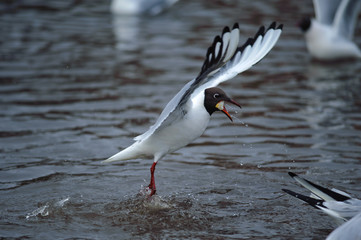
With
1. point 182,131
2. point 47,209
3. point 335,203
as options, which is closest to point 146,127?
point 182,131

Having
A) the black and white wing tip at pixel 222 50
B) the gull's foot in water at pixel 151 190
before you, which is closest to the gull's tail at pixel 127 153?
the gull's foot in water at pixel 151 190

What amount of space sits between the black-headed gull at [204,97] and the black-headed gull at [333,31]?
5454mm

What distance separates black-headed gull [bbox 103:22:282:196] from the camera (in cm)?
505

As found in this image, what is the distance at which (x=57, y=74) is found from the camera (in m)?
9.48

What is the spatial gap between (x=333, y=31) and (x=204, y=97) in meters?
6.31

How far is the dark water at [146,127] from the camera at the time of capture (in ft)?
16.7

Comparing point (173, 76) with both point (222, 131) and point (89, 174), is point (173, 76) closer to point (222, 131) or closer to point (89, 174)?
point (222, 131)

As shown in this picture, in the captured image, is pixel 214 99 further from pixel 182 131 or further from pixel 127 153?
pixel 127 153

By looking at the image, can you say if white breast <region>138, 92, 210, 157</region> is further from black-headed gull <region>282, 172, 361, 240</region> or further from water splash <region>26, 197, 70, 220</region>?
black-headed gull <region>282, 172, 361, 240</region>

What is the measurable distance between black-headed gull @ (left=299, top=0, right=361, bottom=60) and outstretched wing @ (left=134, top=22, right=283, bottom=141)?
5.45m

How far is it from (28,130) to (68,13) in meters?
6.76

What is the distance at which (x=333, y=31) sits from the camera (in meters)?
10.9

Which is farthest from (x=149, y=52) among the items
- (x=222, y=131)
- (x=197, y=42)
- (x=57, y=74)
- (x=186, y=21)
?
(x=222, y=131)

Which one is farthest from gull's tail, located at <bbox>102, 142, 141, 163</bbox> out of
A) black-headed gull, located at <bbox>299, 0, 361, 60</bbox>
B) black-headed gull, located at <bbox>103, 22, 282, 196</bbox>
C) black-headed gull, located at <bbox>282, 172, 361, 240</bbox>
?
black-headed gull, located at <bbox>299, 0, 361, 60</bbox>
